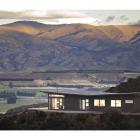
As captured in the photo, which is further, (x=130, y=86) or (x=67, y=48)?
(x=67, y=48)

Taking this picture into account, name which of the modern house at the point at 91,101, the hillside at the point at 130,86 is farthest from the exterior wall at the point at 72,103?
the hillside at the point at 130,86

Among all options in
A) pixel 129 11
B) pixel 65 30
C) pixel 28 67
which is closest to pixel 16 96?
pixel 28 67

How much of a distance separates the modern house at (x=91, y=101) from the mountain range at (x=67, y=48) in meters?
0.47

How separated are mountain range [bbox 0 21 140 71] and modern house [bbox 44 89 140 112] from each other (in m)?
0.47

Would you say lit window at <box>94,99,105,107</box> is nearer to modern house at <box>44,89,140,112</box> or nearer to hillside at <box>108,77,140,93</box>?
modern house at <box>44,89,140,112</box>

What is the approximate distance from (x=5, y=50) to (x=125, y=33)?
7.11 feet

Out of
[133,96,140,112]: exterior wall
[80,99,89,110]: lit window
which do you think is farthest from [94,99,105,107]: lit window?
[133,96,140,112]: exterior wall

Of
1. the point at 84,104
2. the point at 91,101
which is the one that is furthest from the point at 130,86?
the point at 84,104

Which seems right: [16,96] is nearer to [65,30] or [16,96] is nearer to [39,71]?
[39,71]

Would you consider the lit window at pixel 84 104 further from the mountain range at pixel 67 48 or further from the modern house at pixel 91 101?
the mountain range at pixel 67 48

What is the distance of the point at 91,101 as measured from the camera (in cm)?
1338

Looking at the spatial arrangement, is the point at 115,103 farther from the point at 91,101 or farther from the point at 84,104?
the point at 84,104

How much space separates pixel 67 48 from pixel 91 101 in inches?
41.8

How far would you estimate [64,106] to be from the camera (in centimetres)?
1336
